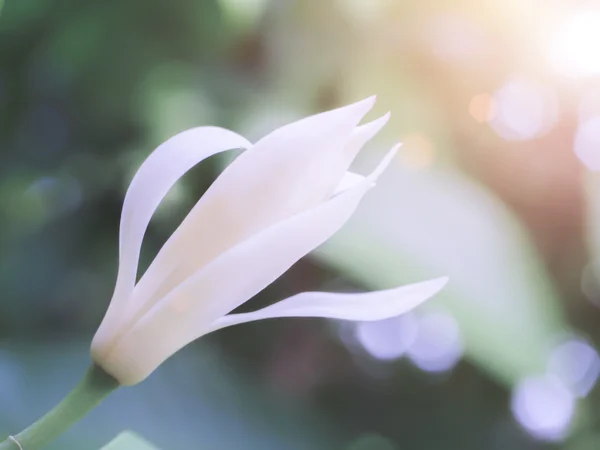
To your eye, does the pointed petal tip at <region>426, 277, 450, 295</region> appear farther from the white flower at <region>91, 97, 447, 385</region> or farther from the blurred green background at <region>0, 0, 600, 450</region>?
the blurred green background at <region>0, 0, 600, 450</region>

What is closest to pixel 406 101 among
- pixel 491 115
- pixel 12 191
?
pixel 491 115

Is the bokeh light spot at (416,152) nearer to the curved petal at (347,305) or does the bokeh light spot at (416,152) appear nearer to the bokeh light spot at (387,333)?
the bokeh light spot at (387,333)

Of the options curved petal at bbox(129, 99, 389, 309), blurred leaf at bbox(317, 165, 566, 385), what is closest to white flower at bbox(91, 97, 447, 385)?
curved petal at bbox(129, 99, 389, 309)

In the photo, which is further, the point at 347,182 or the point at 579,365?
the point at 579,365

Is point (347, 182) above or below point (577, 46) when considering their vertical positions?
below

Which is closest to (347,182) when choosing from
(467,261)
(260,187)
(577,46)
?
(260,187)

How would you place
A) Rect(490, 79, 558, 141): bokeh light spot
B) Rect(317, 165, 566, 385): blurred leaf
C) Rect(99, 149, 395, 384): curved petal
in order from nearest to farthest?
Rect(99, 149, 395, 384): curved petal < Rect(317, 165, 566, 385): blurred leaf < Rect(490, 79, 558, 141): bokeh light spot

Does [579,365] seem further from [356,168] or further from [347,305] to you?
[347,305]

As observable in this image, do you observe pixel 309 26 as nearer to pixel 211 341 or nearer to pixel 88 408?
pixel 211 341
